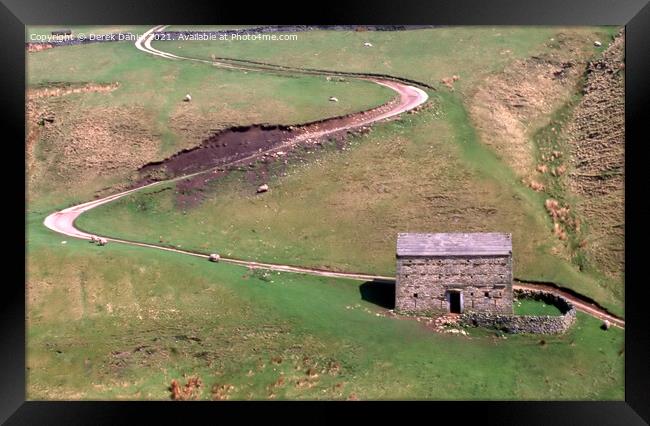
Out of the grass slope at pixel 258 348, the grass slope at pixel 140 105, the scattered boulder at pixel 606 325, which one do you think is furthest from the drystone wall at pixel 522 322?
the grass slope at pixel 140 105

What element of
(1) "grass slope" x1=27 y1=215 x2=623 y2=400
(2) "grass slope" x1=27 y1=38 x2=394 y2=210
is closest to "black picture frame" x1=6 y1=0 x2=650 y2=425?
(1) "grass slope" x1=27 y1=215 x2=623 y2=400

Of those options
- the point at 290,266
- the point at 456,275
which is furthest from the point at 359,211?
the point at 456,275

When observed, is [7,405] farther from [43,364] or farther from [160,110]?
[160,110]

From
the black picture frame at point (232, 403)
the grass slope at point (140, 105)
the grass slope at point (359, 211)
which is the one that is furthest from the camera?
the grass slope at point (140, 105)

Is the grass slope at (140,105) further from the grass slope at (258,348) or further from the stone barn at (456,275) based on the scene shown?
the stone barn at (456,275)

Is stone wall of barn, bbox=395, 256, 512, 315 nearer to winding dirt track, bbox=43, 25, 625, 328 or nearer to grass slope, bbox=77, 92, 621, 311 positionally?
winding dirt track, bbox=43, 25, 625, 328

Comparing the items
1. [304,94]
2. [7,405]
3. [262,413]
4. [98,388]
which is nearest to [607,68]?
[304,94]
